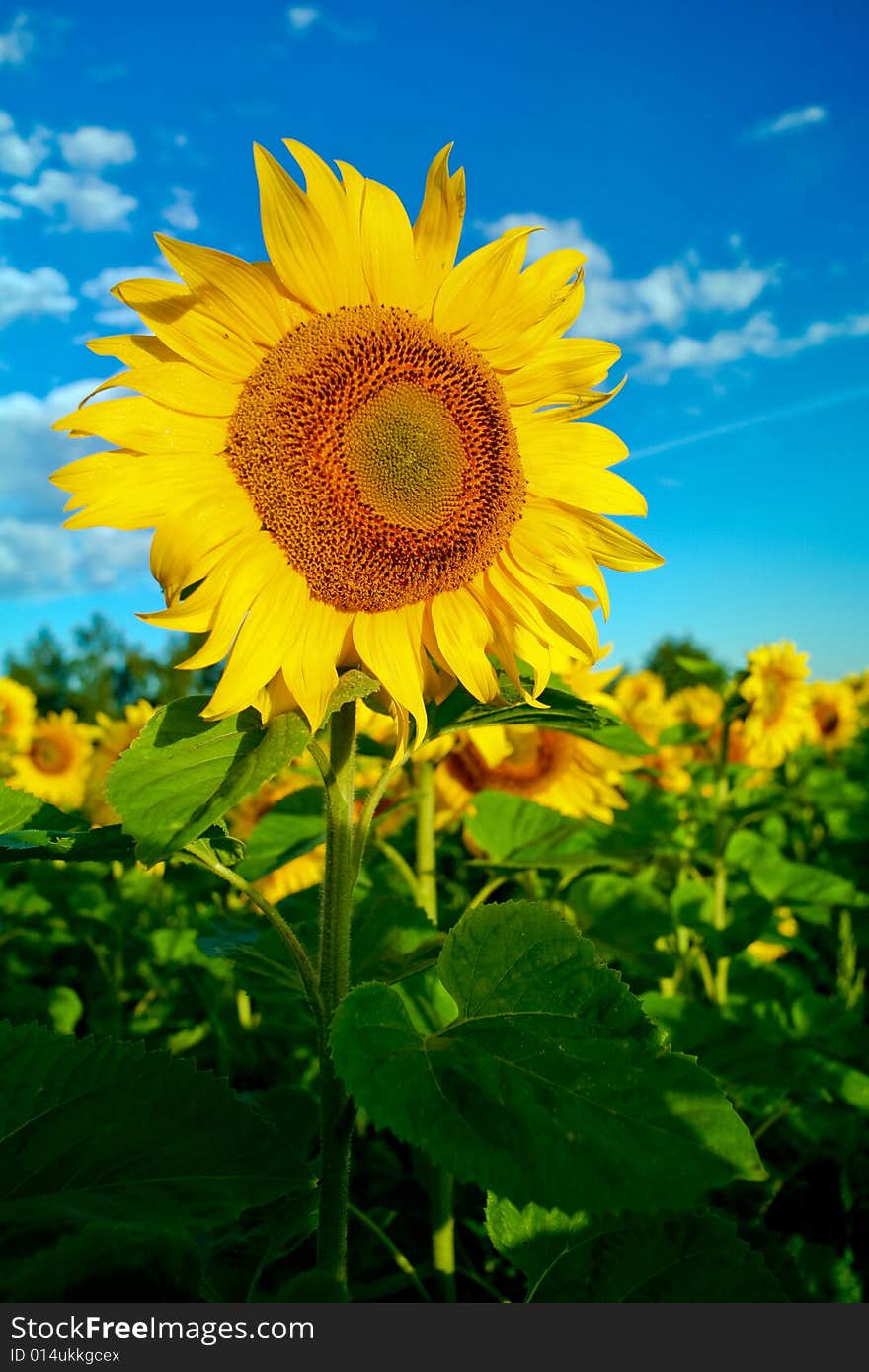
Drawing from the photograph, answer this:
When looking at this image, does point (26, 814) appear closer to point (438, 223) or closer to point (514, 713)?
point (514, 713)

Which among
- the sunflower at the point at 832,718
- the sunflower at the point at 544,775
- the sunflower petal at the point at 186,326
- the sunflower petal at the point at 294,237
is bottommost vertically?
the sunflower at the point at 544,775

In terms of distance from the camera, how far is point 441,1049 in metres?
1.32

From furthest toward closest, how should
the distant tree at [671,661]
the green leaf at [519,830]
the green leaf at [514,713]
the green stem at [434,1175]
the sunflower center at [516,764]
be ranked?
the distant tree at [671,661] < the sunflower center at [516,764] < the green leaf at [519,830] < the green stem at [434,1175] < the green leaf at [514,713]

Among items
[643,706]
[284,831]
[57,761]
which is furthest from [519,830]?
[57,761]

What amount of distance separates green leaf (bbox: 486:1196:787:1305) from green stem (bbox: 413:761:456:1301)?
0.26 metres

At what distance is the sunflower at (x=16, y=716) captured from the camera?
23.2ft

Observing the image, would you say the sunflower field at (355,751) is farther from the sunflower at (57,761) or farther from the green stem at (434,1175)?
the sunflower at (57,761)

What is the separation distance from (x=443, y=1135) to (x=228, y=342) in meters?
1.23

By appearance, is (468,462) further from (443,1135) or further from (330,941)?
(443,1135)

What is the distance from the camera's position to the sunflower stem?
152cm

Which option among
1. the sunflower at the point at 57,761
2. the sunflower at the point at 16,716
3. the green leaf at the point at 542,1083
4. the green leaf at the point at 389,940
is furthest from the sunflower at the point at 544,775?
the sunflower at the point at 16,716

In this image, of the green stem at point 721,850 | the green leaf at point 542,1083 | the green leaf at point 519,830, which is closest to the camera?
the green leaf at point 542,1083

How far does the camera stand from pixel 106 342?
1.54 m
